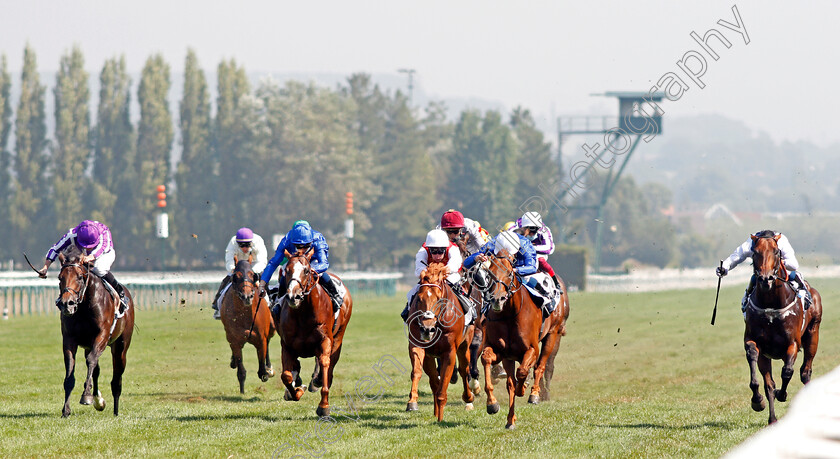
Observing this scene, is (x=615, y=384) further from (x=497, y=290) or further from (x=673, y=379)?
(x=497, y=290)

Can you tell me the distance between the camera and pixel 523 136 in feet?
284

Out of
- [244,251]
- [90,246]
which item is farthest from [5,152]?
[90,246]

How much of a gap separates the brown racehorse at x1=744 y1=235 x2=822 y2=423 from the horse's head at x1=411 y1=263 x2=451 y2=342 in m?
3.25

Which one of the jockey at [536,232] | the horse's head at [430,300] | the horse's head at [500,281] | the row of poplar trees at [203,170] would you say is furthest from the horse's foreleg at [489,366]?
the row of poplar trees at [203,170]

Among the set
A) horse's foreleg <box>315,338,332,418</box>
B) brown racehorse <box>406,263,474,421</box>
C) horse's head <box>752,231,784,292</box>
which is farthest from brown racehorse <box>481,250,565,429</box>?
horse's head <box>752,231,784,292</box>

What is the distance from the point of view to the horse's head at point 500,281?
11.1 metres

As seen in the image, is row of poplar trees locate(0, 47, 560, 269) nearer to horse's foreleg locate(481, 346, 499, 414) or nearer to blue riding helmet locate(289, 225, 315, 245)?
blue riding helmet locate(289, 225, 315, 245)

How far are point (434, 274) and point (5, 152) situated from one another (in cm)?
5661

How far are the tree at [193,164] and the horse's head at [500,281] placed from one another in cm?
5533

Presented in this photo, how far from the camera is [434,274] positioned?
36.3 feet

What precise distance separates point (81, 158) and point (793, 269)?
57.2 m

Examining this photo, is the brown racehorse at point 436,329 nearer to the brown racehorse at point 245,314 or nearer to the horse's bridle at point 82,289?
the brown racehorse at point 245,314

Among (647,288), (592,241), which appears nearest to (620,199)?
(592,241)

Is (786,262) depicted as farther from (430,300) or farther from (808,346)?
(430,300)
